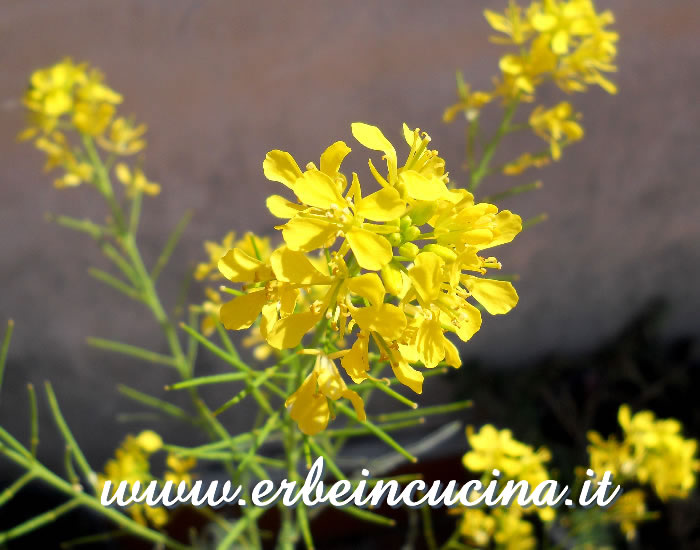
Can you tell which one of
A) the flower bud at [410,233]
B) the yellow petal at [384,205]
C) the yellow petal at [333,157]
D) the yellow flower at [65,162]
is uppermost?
the yellow flower at [65,162]

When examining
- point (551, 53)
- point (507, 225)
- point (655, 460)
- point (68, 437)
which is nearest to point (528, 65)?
point (551, 53)

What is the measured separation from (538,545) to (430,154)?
1.65 meters

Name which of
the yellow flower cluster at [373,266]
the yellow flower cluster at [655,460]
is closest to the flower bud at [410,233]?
the yellow flower cluster at [373,266]

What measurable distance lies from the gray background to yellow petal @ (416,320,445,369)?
3.51ft

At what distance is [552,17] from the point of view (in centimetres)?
91

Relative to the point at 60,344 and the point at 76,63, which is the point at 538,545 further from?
the point at 76,63

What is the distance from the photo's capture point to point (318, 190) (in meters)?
0.53

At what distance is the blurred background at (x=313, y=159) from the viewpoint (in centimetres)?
144

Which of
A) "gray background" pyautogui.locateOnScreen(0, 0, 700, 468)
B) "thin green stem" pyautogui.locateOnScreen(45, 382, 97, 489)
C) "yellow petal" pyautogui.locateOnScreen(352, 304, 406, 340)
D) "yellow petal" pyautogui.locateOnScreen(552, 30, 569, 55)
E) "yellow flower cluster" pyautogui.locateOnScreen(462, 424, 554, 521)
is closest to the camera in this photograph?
"yellow petal" pyautogui.locateOnScreen(352, 304, 406, 340)

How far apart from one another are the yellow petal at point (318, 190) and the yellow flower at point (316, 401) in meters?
0.18

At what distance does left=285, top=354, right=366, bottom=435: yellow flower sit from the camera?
0.59m

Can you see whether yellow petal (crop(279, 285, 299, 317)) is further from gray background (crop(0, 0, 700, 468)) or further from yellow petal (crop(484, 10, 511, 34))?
gray background (crop(0, 0, 700, 468))

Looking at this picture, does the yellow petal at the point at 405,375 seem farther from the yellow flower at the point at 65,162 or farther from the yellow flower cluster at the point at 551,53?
the yellow flower at the point at 65,162

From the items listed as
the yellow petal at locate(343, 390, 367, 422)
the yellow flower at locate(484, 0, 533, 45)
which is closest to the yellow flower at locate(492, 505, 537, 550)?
the yellow petal at locate(343, 390, 367, 422)
